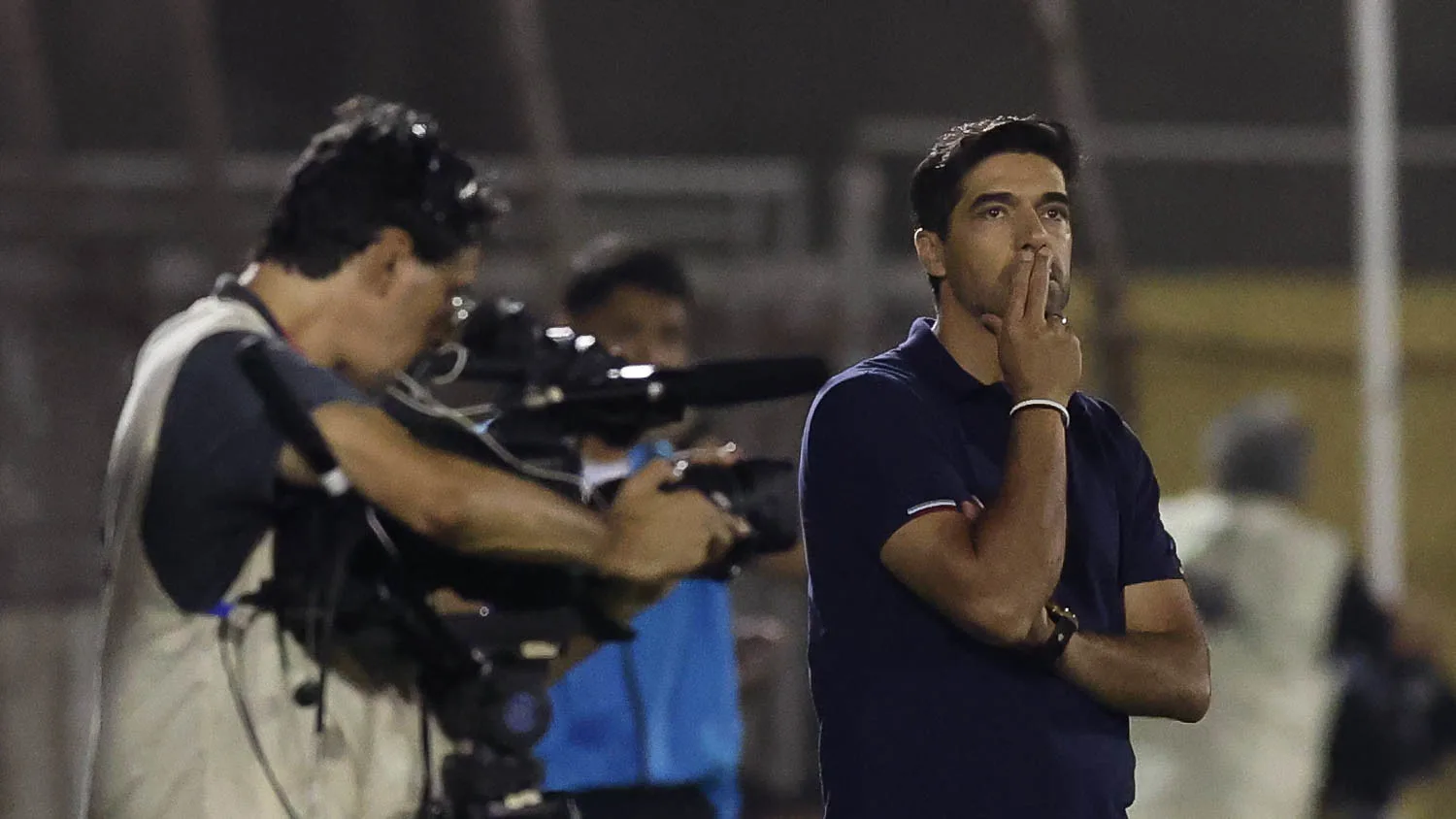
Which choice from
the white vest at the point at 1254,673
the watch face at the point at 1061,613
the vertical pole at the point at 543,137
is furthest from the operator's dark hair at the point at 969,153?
the vertical pole at the point at 543,137

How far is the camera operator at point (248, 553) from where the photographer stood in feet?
9.17


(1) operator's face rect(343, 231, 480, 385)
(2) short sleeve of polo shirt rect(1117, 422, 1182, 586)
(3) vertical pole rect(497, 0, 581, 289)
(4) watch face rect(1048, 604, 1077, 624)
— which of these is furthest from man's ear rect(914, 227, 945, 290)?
(3) vertical pole rect(497, 0, 581, 289)

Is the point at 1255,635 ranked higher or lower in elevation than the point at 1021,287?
lower

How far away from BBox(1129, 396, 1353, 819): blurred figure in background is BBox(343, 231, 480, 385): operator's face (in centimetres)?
264

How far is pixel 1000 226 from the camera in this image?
7.93 ft

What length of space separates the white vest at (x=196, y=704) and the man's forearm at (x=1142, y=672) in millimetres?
976

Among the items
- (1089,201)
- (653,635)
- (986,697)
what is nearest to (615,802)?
(653,635)

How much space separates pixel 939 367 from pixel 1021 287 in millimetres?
149

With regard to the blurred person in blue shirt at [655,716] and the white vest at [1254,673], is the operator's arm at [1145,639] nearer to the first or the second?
the blurred person in blue shirt at [655,716]

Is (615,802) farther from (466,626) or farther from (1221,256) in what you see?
→ (1221,256)

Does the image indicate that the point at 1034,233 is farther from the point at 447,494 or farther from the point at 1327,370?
the point at 1327,370

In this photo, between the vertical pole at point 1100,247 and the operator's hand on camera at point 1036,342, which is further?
the vertical pole at point 1100,247

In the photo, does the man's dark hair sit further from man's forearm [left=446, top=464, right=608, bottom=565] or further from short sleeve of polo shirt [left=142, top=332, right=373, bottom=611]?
short sleeve of polo shirt [left=142, top=332, right=373, bottom=611]

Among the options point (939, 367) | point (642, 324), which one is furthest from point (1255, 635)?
point (939, 367)
